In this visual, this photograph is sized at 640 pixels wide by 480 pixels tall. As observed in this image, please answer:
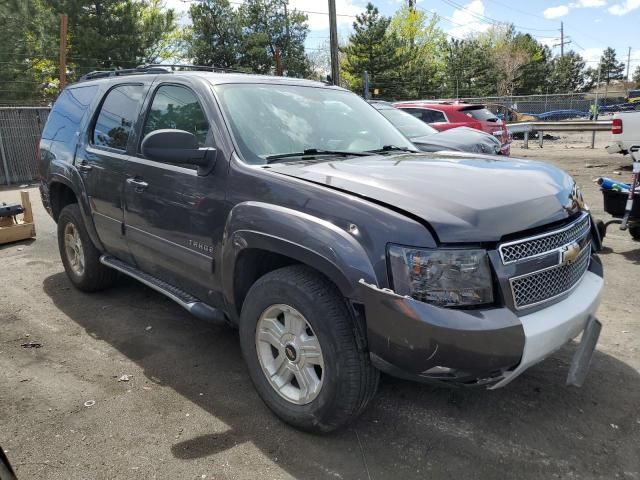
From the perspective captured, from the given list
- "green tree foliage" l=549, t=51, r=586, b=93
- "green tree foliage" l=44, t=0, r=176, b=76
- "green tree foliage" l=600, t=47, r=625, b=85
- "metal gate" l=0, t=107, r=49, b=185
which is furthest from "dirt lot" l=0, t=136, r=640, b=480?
"green tree foliage" l=600, t=47, r=625, b=85

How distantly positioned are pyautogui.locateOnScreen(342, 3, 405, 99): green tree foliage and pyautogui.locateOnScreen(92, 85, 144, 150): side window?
42825 millimetres

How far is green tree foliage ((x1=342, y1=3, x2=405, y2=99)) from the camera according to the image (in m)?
45.8

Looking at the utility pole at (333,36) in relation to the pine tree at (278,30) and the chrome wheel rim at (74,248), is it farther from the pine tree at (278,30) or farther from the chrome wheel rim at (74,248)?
the pine tree at (278,30)

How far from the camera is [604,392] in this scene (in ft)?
10.6

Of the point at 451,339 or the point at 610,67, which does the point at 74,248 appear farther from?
the point at 610,67

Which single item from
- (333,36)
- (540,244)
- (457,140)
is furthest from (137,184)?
(333,36)

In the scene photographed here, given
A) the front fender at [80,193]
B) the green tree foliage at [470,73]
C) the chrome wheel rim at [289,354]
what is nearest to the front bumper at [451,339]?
the chrome wheel rim at [289,354]

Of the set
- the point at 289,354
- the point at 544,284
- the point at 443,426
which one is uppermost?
the point at 544,284

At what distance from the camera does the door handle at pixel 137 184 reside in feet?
12.2

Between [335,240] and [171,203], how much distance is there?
1459mm

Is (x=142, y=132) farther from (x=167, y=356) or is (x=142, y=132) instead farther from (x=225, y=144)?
(x=167, y=356)

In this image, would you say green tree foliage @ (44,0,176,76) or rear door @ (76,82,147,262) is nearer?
rear door @ (76,82,147,262)

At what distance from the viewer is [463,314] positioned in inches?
89.9

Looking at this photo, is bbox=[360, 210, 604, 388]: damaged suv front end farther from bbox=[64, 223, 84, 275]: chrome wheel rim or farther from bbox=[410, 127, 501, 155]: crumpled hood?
bbox=[64, 223, 84, 275]: chrome wheel rim
